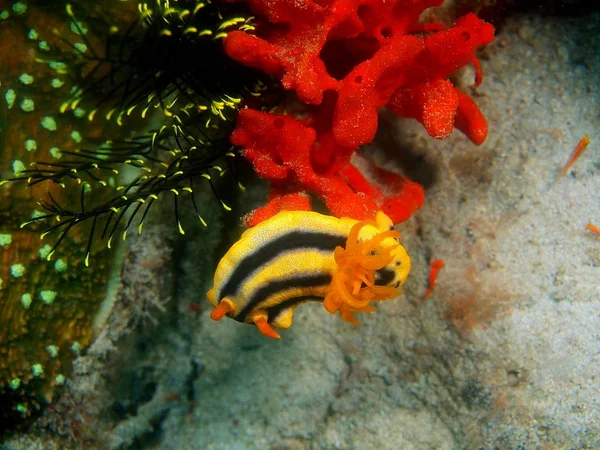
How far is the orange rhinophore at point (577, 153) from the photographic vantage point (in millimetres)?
3371

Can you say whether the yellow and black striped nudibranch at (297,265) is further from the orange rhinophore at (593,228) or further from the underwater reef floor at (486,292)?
the orange rhinophore at (593,228)

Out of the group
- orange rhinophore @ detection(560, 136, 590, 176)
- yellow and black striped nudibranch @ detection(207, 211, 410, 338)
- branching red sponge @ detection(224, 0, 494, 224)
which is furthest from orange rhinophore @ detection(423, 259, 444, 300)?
orange rhinophore @ detection(560, 136, 590, 176)

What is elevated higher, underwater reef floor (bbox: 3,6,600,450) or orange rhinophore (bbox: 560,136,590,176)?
orange rhinophore (bbox: 560,136,590,176)

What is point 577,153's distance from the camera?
3.40m

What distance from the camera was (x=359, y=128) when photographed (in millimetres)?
2783

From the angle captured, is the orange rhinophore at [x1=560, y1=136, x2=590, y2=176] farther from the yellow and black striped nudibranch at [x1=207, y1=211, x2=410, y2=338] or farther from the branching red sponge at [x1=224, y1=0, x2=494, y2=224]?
the yellow and black striped nudibranch at [x1=207, y1=211, x2=410, y2=338]

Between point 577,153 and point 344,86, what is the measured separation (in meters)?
1.91

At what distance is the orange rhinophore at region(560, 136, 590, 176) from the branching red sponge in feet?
2.38

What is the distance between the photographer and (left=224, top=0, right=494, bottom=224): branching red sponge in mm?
2711

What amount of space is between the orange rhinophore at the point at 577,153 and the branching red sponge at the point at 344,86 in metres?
0.72

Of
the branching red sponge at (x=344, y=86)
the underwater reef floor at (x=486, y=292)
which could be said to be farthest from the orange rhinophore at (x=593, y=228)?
the branching red sponge at (x=344, y=86)

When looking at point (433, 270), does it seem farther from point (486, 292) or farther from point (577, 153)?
point (577, 153)

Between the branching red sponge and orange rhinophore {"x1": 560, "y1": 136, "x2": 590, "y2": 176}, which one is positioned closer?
the branching red sponge

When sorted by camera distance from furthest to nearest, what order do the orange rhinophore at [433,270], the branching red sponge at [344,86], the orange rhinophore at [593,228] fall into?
the orange rhinophore at [433,270]
the orange rhinophore at [593,228]
the branching red sponge at [344,86]
